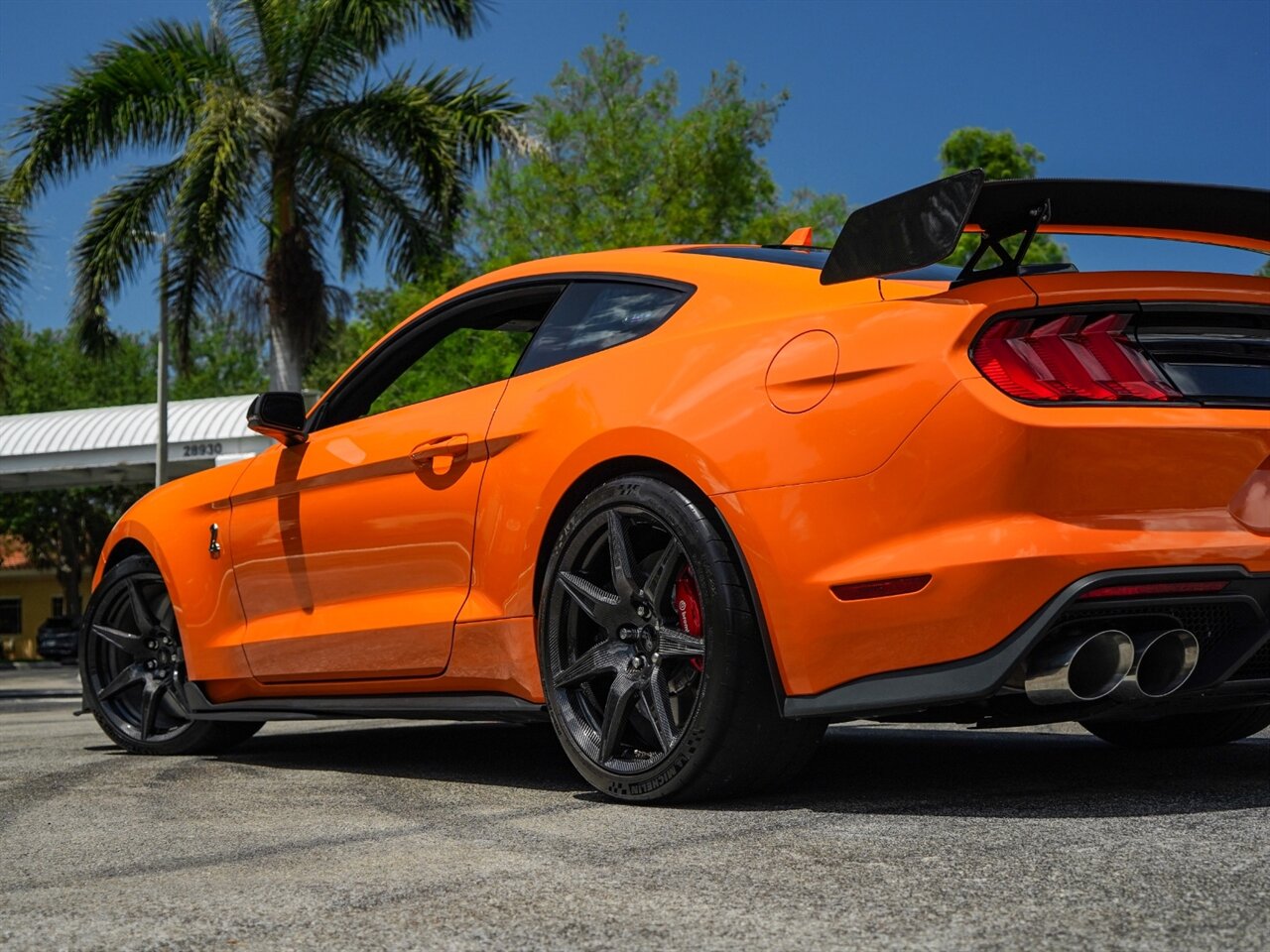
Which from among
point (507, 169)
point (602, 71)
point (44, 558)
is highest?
point (602, 71)

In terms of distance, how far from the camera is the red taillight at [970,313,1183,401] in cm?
317

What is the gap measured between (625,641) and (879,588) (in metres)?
0.73

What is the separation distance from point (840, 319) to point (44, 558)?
179 feet

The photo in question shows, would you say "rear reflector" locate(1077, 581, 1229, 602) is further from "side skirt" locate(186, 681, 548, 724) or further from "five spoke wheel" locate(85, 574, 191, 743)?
"five spoke wheel" locate(85, 574, 191, 743)

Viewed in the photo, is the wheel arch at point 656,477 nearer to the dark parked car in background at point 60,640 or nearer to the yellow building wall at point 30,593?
the dark parked car in background at point 60,640

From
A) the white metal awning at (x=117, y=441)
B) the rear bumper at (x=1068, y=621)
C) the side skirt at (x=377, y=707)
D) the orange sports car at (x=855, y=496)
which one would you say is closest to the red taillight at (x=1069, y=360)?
the orange sports car at (x=855, y=496)

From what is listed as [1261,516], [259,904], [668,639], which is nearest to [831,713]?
[668,639]

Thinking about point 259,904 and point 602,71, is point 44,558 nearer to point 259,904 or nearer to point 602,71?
point 602,71

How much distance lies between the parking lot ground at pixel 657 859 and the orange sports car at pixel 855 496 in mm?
239

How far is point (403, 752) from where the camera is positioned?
17.8ft

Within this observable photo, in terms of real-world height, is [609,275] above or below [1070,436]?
above

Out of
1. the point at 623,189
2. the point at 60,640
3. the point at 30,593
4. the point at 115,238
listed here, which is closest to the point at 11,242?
the point at 115,238

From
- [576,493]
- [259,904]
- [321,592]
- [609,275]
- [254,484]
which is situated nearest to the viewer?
[259,904]

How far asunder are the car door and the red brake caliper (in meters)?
0.80
